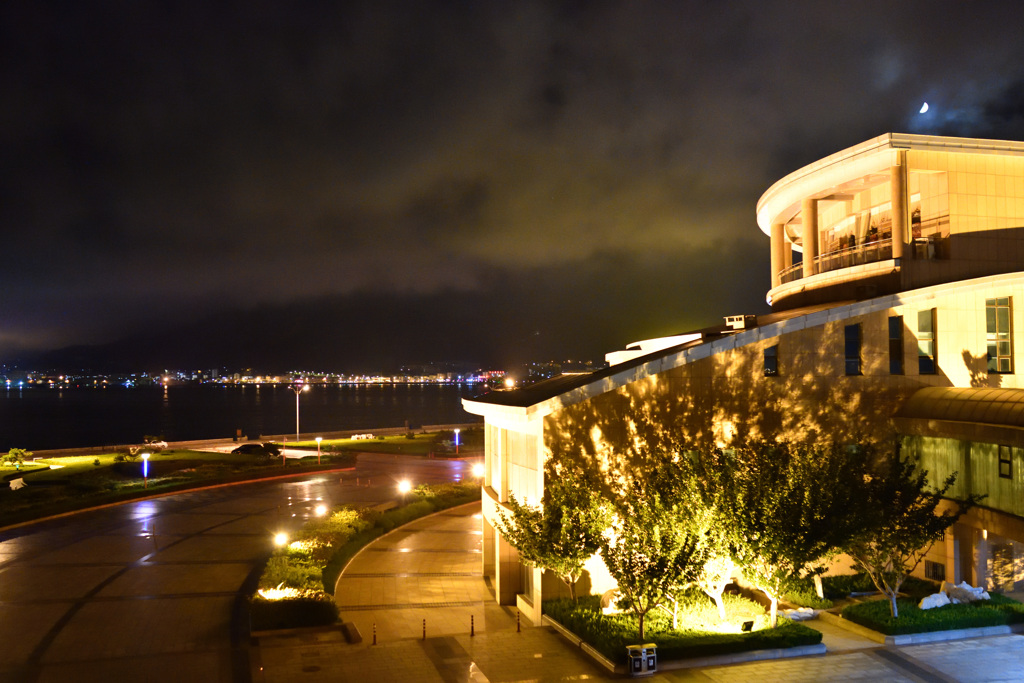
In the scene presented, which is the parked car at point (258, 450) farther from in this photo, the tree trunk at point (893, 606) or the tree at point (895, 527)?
the tree trunk at point (893, 606)

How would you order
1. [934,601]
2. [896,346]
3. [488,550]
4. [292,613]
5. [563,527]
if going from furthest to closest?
[488,550] → [896,346] → [292,613] → [934,601] → [563,527]

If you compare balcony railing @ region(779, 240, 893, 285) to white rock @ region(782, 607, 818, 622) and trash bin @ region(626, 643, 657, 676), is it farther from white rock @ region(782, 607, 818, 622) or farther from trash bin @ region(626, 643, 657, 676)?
trash bin @ region(626, 643, 657, 676)

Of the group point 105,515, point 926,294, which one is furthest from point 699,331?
point 105,515

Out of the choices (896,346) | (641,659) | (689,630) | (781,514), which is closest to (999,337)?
(896,346)

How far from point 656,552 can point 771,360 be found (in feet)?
25.1

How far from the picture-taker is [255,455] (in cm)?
5941

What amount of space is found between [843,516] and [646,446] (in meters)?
5.26

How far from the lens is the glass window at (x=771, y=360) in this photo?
70.9 ft

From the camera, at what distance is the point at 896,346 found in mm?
22797

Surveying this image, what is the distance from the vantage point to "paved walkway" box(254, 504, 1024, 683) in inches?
627

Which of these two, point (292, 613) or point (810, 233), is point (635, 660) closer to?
point (292, 613)

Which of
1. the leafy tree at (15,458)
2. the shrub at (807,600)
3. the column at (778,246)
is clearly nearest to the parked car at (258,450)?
the leafy tree at (15,458)

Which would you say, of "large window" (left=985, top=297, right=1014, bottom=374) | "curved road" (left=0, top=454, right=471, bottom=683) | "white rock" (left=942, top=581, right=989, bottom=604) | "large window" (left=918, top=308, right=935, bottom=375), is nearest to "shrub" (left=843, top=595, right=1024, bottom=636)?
"white rock" (left=942, top=581, right=989, bottom=604)

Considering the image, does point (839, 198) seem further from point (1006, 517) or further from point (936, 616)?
point (936, 616)
